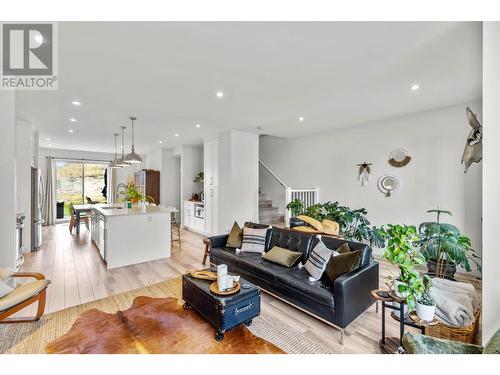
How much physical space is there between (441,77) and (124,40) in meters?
3.49

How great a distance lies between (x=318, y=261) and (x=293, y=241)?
2.07 ft

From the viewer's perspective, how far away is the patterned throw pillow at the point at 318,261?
2434 mm

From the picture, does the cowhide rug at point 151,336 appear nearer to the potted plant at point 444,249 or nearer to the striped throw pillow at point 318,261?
the striped throw pillow at point 318,261

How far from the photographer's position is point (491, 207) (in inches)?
64.1

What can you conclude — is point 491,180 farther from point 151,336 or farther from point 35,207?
point 35,207

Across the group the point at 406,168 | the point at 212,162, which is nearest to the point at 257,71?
the point at 406,168

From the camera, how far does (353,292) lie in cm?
211

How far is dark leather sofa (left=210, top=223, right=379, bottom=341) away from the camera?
204 cm

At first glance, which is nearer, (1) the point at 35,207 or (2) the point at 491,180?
(2) the point at 491,180

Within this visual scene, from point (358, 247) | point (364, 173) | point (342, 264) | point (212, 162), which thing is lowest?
point (342, 264)

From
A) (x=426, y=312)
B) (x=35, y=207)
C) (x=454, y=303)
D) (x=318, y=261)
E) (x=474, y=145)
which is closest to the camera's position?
(x=426, y=312)

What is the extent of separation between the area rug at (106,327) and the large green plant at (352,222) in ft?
8.75

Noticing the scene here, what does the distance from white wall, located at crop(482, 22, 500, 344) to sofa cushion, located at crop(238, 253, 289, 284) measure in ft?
5.58
